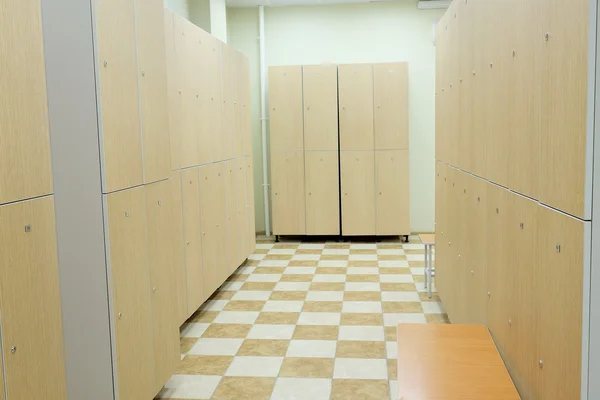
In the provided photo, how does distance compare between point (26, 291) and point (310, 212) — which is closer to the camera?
point (26, 291)

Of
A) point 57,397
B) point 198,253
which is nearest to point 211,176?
point 198,253

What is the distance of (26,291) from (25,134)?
561mm

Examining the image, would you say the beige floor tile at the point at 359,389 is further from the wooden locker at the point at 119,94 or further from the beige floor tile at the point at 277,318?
the wooden locker at the point at 119,94

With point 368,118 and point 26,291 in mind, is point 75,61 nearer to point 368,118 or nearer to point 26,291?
point 26,291

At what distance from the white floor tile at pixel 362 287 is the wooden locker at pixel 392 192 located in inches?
86.2

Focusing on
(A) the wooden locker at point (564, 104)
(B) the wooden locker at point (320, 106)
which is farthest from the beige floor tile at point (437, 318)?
(B) the wooden locker at point (320, 106)

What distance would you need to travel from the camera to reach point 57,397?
2.41m

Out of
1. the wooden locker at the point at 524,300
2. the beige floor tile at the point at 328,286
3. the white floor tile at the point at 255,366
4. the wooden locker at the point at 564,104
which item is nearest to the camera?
the wooden locker at the point at 564,104

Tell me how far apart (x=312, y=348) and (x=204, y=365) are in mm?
800

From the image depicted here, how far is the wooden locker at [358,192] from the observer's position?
8.44 m

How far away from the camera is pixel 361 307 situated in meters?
5.51

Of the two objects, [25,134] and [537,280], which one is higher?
[25,134]

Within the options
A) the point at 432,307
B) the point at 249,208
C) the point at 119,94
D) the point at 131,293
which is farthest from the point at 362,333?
the point at 249,208

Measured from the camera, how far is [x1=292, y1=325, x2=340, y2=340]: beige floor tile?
4.73m
